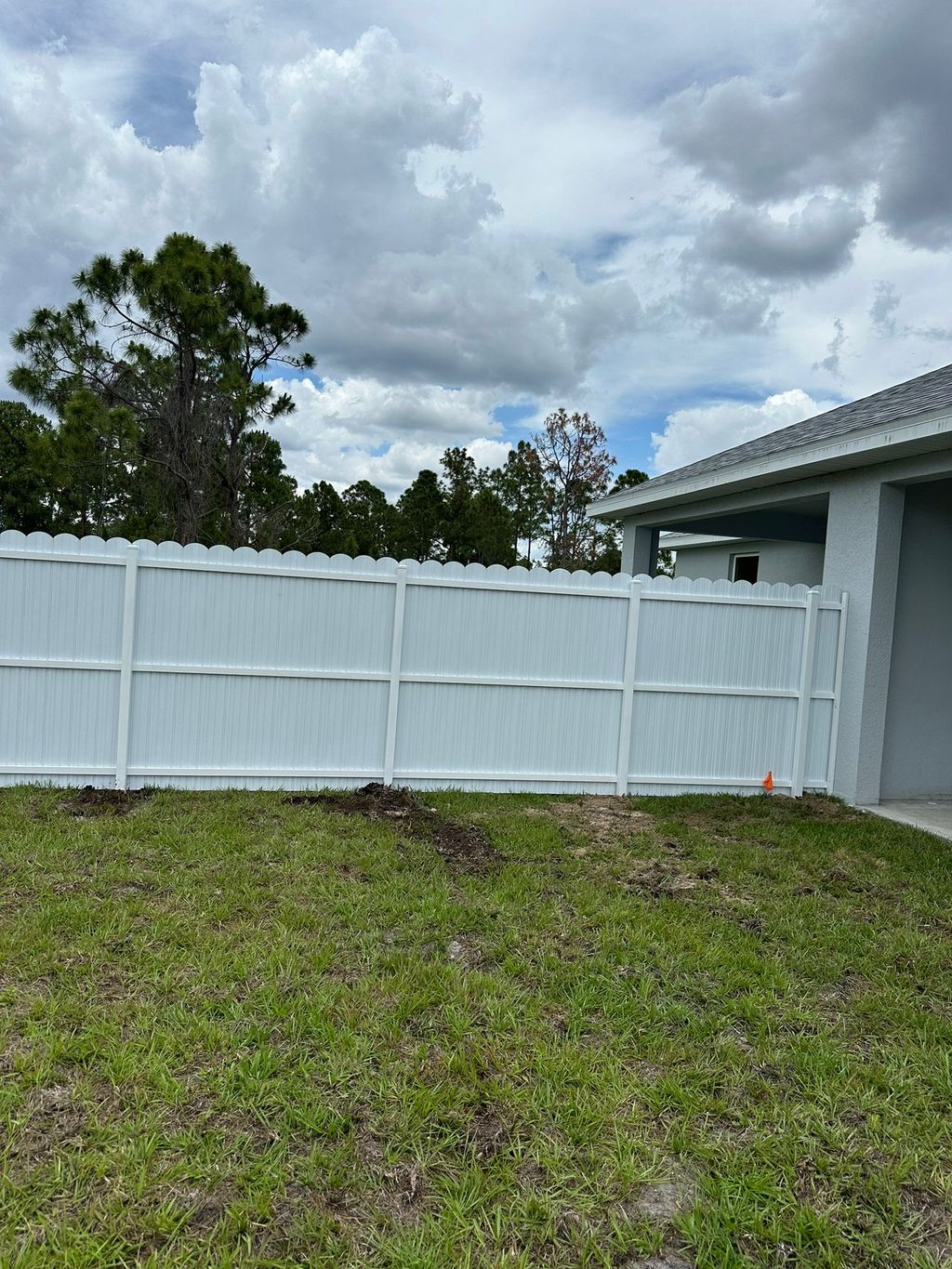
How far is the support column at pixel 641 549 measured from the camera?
10625 millimetres

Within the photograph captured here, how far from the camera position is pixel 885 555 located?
6.90 metres

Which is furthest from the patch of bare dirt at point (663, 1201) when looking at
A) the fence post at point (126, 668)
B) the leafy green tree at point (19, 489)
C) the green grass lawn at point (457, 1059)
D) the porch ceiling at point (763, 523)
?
the leafy green tree at point (19, 489)

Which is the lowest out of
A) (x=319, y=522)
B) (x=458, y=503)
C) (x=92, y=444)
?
(x=319, y=522)

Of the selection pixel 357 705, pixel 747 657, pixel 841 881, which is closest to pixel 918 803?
pixel 747 657

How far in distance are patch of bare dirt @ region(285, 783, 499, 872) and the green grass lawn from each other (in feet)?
0.52

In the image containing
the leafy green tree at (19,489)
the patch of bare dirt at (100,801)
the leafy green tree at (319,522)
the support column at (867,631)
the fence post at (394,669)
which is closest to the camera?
the patch of bare dirt at (100,801)

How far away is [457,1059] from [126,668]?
4.27 metres

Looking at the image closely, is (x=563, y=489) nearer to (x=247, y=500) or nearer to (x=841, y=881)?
(x=247, y=500)

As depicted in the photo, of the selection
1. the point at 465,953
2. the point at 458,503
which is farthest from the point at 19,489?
the point at 465,953

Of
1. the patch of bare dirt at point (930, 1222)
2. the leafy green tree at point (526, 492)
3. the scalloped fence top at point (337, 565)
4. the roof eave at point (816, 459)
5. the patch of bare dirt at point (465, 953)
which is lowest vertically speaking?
the patch of bare dirt at point (465, 953)

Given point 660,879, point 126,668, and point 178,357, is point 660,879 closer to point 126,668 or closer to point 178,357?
point 126,668

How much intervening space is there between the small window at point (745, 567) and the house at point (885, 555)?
4.17m

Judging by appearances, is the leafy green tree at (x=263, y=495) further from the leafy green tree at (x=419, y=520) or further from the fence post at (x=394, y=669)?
the fence post at (x=394, y=669)

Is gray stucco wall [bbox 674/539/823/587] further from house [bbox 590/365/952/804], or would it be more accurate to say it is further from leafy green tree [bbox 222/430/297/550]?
leafy green tree [bbox 222/430/297/550]
